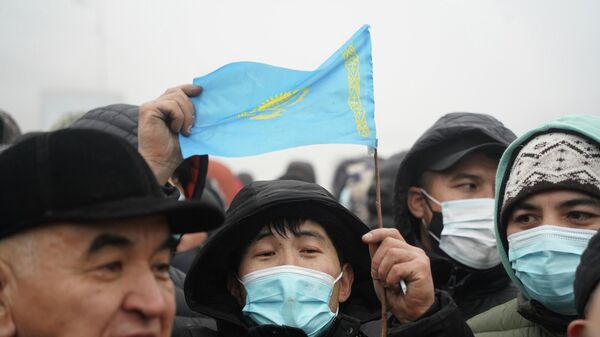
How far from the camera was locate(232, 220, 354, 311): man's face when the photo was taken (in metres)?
3.21

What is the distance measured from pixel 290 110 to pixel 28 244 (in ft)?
5.42

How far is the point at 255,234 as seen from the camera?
10.8ft

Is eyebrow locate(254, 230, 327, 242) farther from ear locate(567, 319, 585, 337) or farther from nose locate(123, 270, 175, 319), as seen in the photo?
ear locate(567, 319, 585, 337)

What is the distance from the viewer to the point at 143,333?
80.3 inches

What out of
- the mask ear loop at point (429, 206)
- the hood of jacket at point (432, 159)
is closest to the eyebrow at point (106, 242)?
the hood of jacket at point (432, 159)

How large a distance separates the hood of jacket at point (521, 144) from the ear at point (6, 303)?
225cm

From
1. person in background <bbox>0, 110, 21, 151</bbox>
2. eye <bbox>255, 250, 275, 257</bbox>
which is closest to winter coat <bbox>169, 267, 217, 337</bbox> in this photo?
eye <bbox>255, 250, 275, 257</bbox>

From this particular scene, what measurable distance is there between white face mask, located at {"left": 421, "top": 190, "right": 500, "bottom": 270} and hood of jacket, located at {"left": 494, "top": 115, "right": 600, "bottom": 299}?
62 cm

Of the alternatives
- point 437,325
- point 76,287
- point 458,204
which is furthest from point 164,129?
point 458,204

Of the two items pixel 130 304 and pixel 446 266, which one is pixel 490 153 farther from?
pixel 130 304

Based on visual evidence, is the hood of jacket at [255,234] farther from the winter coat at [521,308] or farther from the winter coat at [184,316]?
the winter coat at [521,308]

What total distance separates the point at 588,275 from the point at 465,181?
206cm

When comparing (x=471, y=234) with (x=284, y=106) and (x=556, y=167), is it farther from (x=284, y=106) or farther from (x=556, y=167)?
(x=284, y=106)

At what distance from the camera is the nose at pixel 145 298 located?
2.02 metres
